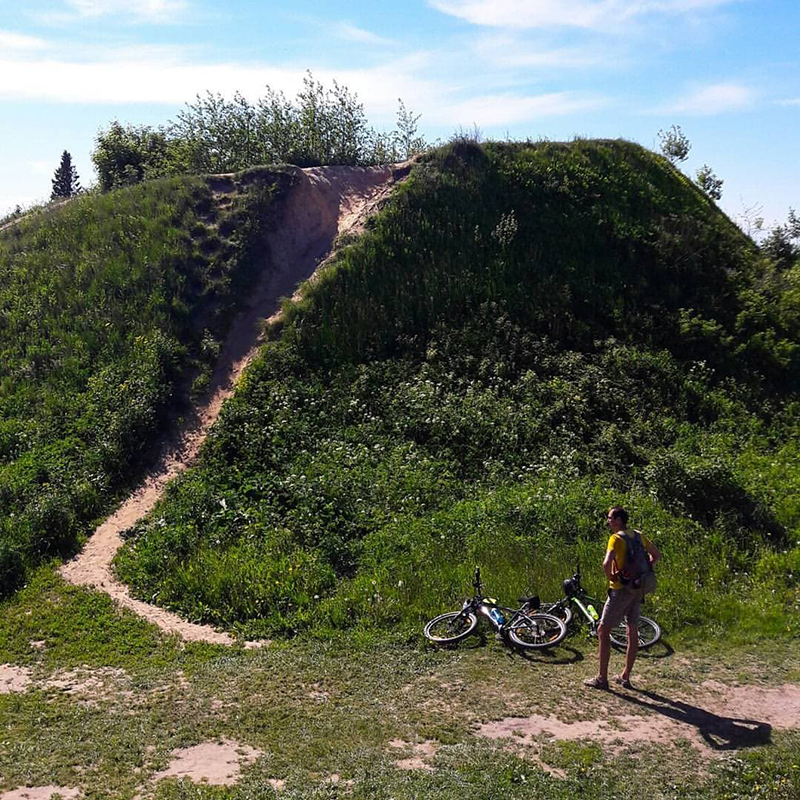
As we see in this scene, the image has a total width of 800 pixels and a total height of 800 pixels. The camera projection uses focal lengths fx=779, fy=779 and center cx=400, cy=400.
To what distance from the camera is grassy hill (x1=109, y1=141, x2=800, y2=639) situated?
1061cm

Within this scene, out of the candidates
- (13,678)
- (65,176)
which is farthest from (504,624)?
(65,176)

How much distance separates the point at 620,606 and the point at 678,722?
1.15 m

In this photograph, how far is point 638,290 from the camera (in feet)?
61.5

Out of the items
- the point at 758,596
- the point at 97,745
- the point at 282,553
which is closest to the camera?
the point at 97,745

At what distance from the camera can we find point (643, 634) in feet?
28.8

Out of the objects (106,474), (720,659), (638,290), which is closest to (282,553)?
(106,474)

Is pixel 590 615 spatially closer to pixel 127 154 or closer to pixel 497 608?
pixel 497 608

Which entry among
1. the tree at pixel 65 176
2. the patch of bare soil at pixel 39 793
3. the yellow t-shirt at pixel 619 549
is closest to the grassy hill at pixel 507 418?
the yellow t-shirt at pixel 619 549

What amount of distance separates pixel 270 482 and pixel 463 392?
4692 millimetres

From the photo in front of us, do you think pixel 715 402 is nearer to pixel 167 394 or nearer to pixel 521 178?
pixel 521 178

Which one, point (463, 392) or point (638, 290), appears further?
point (638, 290)

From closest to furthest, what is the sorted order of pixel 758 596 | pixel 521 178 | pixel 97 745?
pixel 97 745 < pixel 758 596 < pixel 521 178

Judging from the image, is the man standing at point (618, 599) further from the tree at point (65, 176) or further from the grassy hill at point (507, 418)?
the tree at point (65, 176)

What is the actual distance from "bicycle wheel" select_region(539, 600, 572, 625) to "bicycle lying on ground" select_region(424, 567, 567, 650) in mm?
168
